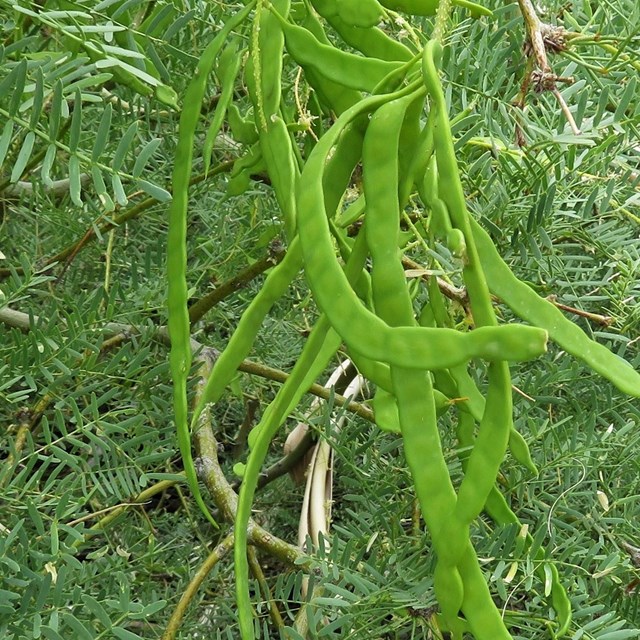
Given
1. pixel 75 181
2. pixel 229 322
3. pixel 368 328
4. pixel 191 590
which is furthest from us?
pixel 229 322

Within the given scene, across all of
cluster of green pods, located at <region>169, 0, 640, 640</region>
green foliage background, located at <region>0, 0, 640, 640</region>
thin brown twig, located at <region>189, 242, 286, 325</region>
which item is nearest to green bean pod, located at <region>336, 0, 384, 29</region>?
cluster of green pods, located at <region>169, 0, 640, 640</region>

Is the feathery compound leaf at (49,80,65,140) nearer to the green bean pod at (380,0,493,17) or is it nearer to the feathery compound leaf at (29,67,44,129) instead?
the feathery compound leaf at (29,67,44,129)

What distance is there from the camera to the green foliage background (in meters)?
0.52

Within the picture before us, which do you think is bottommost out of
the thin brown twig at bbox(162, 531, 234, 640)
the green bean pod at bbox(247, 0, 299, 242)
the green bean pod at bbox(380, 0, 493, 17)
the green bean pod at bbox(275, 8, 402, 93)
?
the thin brown twig at bbox(162, 531, 234, 640)

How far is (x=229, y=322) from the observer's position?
0.86 meters

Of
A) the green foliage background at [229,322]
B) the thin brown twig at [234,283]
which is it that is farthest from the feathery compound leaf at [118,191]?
the thin brown twig at [234,283]

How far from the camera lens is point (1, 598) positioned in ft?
1.69

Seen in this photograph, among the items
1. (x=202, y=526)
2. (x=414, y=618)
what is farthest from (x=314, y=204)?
(x=202, y=526)

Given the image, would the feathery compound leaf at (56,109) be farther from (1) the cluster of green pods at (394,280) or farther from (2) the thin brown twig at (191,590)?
(2) the thin brown twig at (191,590)

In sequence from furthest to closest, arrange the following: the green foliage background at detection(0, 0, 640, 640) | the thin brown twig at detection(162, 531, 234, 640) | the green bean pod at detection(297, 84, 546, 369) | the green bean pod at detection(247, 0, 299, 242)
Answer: the thin brown twig at detection(162, 531, 234, 640) → the green foliage background at detection(0, 0, 640, 640) → the green bean pod at detection(247, 0, 299, 242) → the green bean pod at detection(297, 84, 546, 369)

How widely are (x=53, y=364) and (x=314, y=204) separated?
13.5 inches

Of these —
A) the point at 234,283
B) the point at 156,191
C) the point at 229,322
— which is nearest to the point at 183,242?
the point at 156,191

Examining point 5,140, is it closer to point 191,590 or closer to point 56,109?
point 56,109

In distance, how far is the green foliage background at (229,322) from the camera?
519 millimetres
